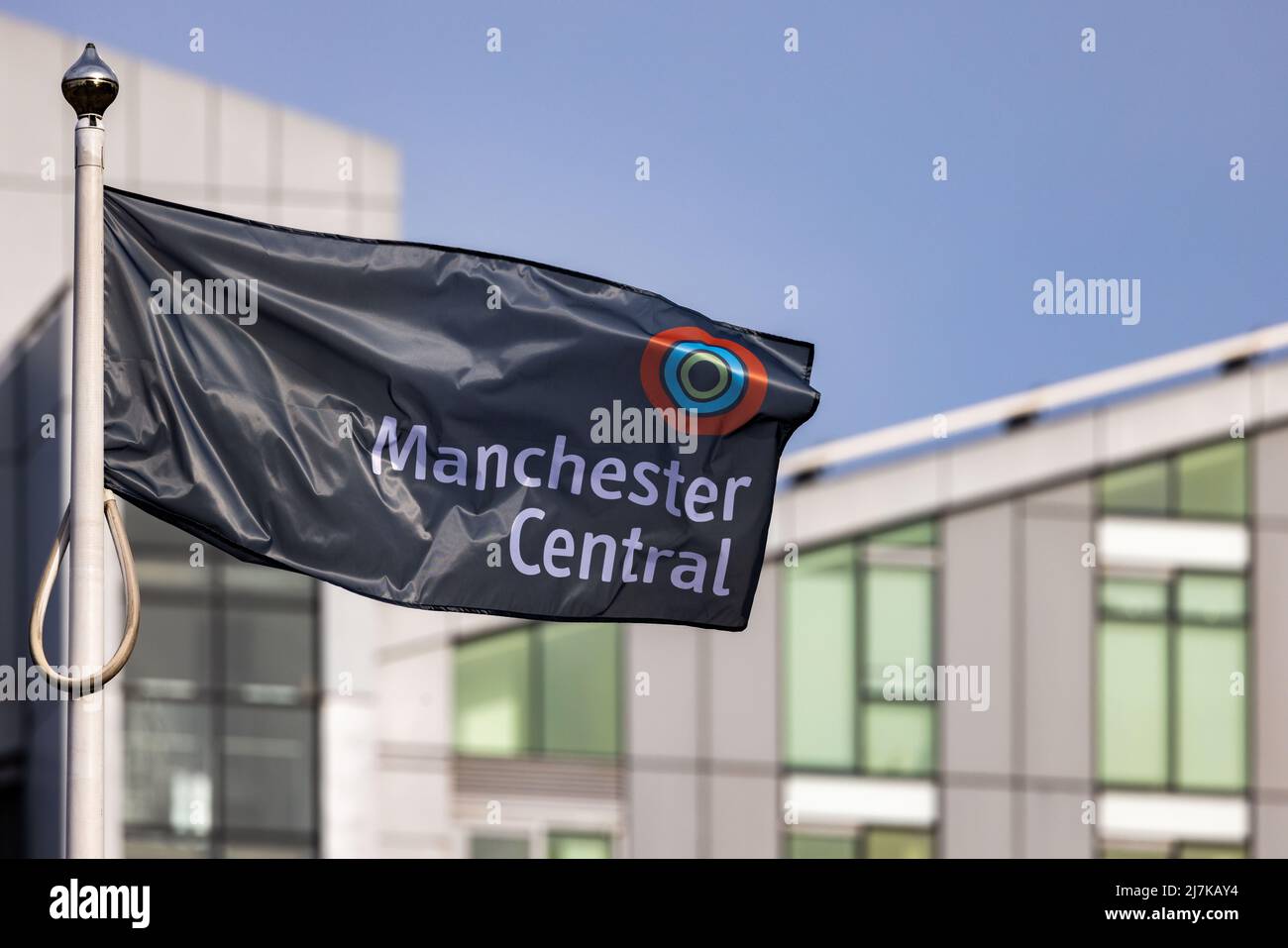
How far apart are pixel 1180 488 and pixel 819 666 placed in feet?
17.3

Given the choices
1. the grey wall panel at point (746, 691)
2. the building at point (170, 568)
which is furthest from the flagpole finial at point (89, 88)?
the grey wall panel at point (746, 691)

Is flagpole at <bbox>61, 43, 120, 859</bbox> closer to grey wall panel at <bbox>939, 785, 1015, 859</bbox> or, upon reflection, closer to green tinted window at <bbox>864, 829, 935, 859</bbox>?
green tinted window at <bbox>864, 829, 935, 859</bbox>

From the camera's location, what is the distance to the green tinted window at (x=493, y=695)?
24812mm

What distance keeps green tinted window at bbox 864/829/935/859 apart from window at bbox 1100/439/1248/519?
15.7ft

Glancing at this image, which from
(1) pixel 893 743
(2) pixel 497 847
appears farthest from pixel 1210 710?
(2) pixel 497 847

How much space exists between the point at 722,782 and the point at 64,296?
9.27 metres

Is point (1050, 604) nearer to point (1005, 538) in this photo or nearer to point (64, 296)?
point (1005, 538)

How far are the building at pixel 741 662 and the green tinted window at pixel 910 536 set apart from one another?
0.14 ft

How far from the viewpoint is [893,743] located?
25625 mm

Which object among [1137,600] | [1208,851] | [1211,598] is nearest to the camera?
[1208,851]

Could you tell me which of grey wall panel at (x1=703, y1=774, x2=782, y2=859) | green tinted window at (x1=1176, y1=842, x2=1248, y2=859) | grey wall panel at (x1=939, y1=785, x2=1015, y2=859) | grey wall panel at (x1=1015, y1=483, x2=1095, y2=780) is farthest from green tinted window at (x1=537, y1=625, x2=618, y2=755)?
green tinted window at (x1=1176, y1=842, x2=1248, y2=859)

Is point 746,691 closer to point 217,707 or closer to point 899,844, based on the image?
point 899,844

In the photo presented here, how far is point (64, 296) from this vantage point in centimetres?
2183
